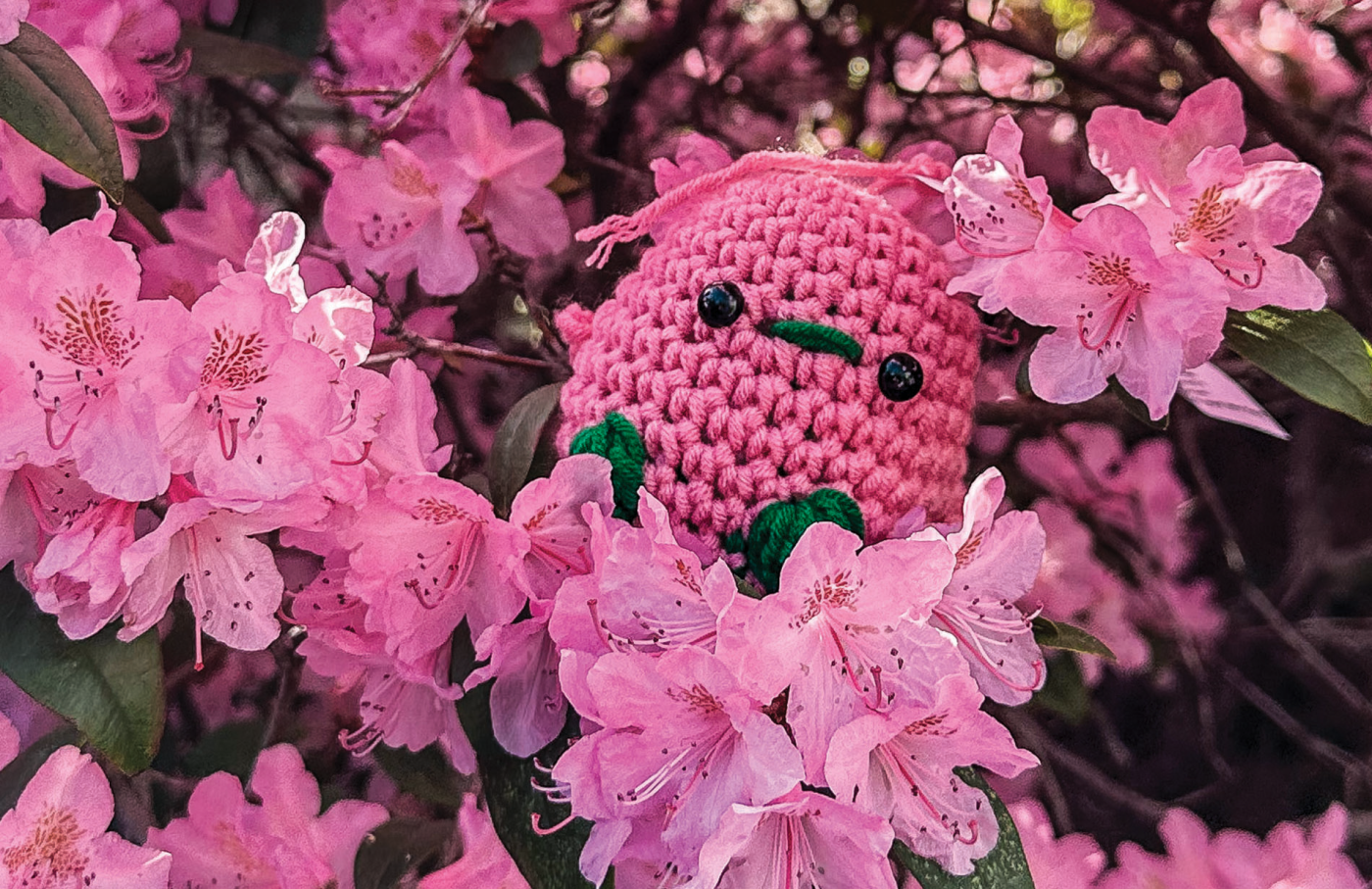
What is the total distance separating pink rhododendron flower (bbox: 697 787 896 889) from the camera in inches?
19.9

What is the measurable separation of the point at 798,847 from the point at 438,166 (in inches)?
24.4

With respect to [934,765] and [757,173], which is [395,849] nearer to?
[934,765]

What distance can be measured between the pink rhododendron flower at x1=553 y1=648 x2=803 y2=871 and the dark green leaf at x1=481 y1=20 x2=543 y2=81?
0.62 m

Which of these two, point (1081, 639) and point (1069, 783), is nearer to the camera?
point (1081, 639)

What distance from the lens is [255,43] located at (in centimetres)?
102

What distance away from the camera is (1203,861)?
3.19 feet

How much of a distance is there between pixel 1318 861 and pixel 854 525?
62 cm

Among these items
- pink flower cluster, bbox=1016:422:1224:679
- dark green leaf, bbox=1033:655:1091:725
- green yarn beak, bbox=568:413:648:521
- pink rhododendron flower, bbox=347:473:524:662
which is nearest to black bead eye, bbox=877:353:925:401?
green yarn beak, bbox=568:413:648:521

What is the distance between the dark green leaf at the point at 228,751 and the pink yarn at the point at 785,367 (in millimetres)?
542

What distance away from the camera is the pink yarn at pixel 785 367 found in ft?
1.98

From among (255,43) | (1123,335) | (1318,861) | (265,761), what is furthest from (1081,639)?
(255,43)

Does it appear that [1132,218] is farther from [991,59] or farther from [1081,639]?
[991,59]

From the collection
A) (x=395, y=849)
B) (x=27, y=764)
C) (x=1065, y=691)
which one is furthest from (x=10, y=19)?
(x=1065, y=691)

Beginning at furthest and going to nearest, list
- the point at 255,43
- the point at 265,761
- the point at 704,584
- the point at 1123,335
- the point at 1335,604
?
the point at 1335,604, the point at 255,43, the point at 265,761, the point at 1123,335, the point at 704,584
